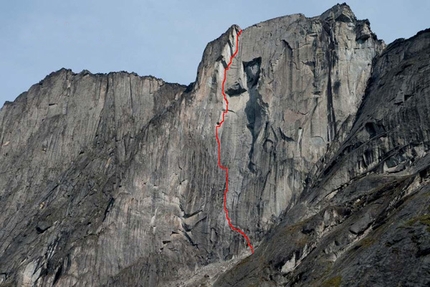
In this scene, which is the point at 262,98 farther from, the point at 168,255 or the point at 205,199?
the point at 168,255

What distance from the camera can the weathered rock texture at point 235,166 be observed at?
76.2 meters

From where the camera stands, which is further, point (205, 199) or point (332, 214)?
point (205, 199)

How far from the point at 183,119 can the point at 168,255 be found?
70.5ft

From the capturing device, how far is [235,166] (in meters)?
96.8

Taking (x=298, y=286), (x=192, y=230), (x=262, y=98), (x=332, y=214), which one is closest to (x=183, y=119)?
(x=262, y=98)

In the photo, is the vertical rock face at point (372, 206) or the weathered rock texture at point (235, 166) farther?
the weathered rock texture at point (235, 166)

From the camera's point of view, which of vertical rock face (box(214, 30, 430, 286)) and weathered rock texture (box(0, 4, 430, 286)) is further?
weathered rock texture (box(0, 4, 430, 286))

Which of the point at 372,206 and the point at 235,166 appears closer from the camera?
the point at 372,206

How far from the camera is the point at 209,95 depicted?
103 m

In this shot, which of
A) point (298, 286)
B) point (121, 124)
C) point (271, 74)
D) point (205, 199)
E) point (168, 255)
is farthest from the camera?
→ point (121, 124)

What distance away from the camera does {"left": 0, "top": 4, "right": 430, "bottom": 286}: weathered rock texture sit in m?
76.2

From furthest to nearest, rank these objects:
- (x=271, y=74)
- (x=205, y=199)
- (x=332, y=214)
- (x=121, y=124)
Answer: (x=121, y=124)
(x=271, y=74)
(x=205, y=199)
(x=332, y=214)

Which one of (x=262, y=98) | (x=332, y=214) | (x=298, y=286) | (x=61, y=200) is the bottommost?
(x=298, y=286)

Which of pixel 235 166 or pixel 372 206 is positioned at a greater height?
pixel 235 166
